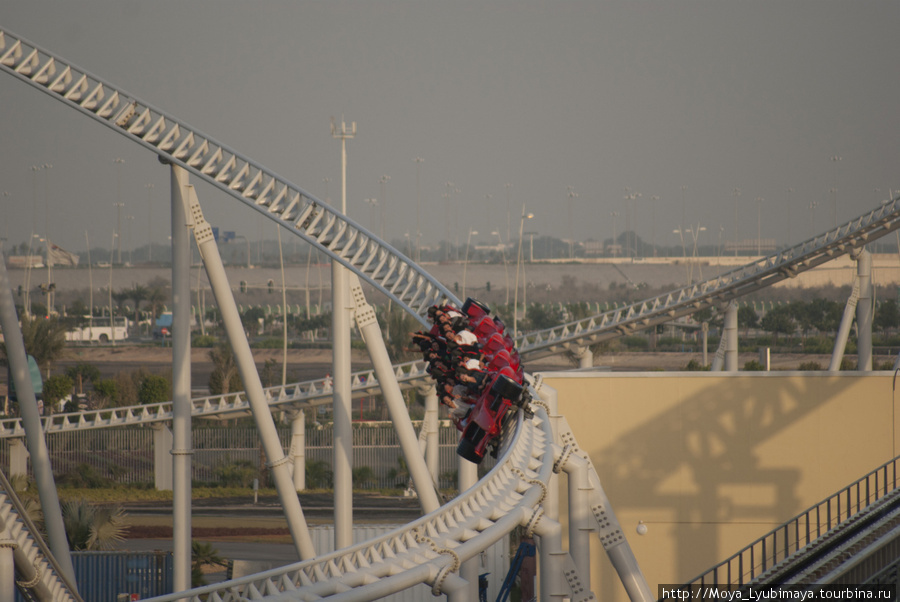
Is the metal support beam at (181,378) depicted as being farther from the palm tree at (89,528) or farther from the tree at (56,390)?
the tree at (56,390)

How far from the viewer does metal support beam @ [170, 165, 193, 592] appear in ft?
47.7

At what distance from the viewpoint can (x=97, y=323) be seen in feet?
288

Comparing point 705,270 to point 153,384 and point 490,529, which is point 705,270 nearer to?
point 153,384

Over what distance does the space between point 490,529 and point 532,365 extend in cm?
5475

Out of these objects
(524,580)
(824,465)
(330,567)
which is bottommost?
(524,580)

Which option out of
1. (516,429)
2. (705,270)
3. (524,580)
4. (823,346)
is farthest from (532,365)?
(705,270)

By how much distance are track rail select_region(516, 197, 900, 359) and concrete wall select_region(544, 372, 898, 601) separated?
9615mm

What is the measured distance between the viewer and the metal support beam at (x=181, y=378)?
14531mm

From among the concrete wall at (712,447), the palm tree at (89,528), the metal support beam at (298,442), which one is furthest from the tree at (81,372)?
the concrete wall at (712,447)

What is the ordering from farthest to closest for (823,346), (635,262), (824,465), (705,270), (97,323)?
1. (635,262)
2. (705,270)
3. (97,323)
4. (823,346)
5. (824,465)

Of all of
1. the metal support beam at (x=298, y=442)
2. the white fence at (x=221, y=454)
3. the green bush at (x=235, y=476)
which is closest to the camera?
the metal support beam at (x=298, y=442)

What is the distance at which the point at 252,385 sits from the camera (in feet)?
50.1

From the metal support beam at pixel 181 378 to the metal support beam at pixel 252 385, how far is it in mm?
217

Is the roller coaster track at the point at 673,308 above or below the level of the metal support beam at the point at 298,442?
above
